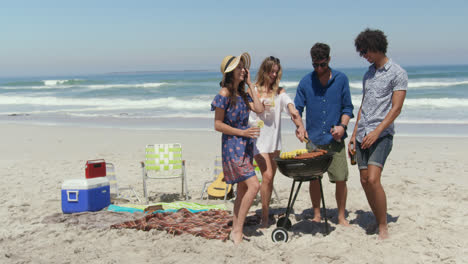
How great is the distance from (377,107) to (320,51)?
0.77 metres

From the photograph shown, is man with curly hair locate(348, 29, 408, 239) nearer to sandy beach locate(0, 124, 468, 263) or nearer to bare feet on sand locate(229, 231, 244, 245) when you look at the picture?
sandy beach locate(0, 124, 468, 263)

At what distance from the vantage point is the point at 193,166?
869cm

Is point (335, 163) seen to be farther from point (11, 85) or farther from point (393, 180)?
point (11, 85)

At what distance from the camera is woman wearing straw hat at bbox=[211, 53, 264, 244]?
4121mm

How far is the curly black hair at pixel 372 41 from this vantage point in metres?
4.09

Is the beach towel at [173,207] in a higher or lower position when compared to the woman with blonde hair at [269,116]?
lower

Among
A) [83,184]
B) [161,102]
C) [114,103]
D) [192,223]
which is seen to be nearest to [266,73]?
[192,223]

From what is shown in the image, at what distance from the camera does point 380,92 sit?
414 cm

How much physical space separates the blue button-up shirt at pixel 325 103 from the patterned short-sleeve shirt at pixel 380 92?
360 millimetres

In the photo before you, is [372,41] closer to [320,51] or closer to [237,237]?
[320,51]

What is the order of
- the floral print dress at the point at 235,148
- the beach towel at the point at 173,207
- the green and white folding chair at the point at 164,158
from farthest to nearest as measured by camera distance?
the green and white folding chair at the point at 164,158 → the beach towel at the point at 173,207 → the floral print dress at the point at 235,148

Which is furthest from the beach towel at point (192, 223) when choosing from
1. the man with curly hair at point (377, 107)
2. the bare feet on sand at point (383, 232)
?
the man with curly hair at point (377, 107)

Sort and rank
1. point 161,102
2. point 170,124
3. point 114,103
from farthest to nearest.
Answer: point 114,103
point 161,102
point 170,124

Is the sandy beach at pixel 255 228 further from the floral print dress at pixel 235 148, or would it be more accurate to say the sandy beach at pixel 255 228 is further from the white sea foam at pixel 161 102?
the white sea foam at pixel 161 102
